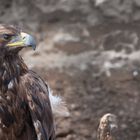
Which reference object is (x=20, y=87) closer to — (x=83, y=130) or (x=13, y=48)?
(x=13, y=48)

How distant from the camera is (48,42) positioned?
318 inches

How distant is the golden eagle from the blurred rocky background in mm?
1843

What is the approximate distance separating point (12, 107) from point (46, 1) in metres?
2.72

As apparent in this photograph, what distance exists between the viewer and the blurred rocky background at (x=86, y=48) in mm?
7570

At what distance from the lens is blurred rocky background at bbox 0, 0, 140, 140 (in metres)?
7.57

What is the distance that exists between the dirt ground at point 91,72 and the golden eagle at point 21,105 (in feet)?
5.05

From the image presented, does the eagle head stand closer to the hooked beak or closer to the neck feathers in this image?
the hooked beak

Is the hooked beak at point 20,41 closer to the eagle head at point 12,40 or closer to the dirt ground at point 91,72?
the eagle head at point 12,40

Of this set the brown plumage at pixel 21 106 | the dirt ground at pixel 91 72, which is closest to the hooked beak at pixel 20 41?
the brown plumage at pixel 21 106

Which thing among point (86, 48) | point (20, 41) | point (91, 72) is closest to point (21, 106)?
point (20, 41)

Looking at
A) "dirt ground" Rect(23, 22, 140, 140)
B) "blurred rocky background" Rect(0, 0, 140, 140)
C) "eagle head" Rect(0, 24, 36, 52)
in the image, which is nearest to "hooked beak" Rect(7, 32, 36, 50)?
"eagle head" Rect(0, 24, 36, 52)

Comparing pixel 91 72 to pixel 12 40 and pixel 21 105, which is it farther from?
pixel 12 40

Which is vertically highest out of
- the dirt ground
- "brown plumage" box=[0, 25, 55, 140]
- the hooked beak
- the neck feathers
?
the hooked beak

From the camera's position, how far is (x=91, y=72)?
25.6ft
